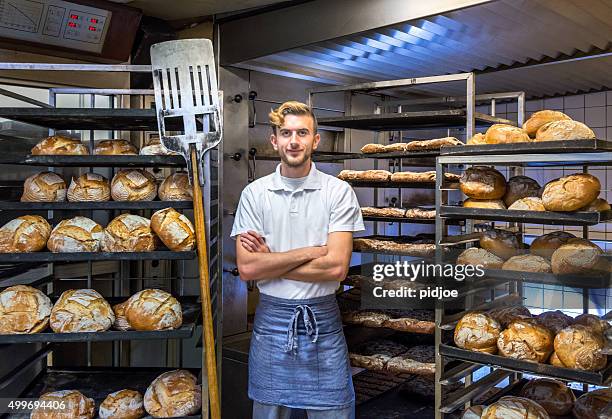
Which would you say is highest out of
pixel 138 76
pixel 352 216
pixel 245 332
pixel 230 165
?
pixel 138 76

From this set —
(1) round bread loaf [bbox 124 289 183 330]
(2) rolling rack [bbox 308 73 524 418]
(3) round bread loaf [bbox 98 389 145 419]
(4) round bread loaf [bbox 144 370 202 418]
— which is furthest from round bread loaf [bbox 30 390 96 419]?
(2) rolling rack [bbox 308 73 524 418]

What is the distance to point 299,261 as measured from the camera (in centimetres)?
198

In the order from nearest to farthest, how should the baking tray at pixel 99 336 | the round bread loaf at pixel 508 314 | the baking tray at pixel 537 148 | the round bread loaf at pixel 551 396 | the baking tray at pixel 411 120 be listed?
the baking tray at pixel 537 148, the baking tray at pixel 99 336, the round bread loaf at pixel 508 314, the round bread loaf at pixel 551 396, the baking tray at pixel 411 120

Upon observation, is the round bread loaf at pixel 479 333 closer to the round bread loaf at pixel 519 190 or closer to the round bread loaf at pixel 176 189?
the round bread loaf at pixel 519 190

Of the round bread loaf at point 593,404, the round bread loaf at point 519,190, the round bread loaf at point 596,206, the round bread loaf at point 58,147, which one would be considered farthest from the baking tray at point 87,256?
the round bread loaf at point 593,404

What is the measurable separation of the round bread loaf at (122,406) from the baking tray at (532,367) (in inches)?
46.1

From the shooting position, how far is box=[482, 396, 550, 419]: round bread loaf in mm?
2010

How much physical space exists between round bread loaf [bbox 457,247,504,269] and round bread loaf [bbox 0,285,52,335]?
1.59 m

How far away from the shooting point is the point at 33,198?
204 centimetres

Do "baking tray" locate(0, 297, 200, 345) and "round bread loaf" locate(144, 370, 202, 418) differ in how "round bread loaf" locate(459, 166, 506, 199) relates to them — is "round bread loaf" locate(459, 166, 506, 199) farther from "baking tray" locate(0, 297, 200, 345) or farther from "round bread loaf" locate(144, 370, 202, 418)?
"round bread loaf" locate(144, 370, 202, 418)

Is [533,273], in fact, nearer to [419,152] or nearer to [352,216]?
[352,216]

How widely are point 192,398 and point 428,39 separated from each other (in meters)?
2.27

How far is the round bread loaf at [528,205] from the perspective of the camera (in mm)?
2016

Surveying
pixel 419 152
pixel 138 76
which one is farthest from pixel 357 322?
pixel 138 76
